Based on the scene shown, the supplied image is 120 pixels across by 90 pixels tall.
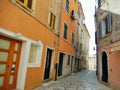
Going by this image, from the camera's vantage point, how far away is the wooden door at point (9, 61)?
511 cm

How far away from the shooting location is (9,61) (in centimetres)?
545

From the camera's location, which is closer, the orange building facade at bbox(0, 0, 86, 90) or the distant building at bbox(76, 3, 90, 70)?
the orange building facade at bbox(0, 0, 86, 90)

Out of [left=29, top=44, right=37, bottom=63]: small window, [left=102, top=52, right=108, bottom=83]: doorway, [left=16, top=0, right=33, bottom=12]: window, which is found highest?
[left=16, top=0, right=33, bottom=12]: window

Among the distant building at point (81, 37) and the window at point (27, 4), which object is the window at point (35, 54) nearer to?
the window at point (27, 4)

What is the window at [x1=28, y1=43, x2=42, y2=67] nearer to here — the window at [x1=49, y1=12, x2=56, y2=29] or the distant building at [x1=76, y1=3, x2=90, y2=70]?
the window at [x1=49, y1=12, x2=56, y2=29]

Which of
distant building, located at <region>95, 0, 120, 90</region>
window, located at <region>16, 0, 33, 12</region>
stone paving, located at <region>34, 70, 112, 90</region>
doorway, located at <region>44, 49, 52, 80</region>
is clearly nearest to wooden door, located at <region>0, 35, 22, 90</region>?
window, located at <region>16, 0, 33, 12</region>

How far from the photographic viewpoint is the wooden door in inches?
201

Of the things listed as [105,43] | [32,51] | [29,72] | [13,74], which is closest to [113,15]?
[105,43]

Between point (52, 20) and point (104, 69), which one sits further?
point (104, 69)

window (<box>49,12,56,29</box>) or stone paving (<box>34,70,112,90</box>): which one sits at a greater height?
window (<box>49,12,56,29</box>)

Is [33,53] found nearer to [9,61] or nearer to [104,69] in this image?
[9,61]

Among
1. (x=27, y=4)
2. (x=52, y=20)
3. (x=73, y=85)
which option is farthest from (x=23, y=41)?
(x=73, y=85)

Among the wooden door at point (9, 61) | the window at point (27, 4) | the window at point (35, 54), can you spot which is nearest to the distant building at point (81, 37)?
the window at point (35, 54)

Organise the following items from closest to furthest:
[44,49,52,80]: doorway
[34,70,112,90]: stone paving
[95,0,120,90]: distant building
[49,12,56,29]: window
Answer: [34,70,112,90]: stone paving, [95,0,120,90]: distant building, [44,49,52,80]: doorway, [49,12,56,29]: window
